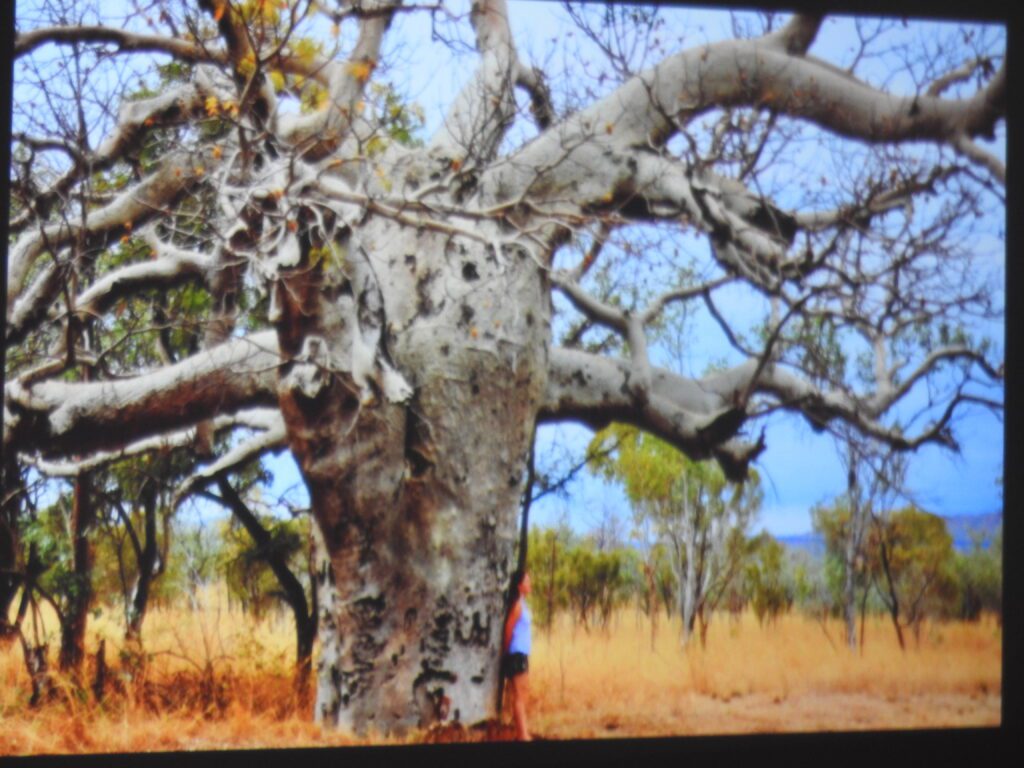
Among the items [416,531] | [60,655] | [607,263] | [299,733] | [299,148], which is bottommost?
[299,733]

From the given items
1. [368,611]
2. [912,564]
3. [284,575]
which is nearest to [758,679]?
[912,564]

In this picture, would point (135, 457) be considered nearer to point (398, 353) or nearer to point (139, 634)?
point (139, 634)

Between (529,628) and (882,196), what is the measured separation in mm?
1769

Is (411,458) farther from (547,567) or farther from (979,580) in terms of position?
(979,580)

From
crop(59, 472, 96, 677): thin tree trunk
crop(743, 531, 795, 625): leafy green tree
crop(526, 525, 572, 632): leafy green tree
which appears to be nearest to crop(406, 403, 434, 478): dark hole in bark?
crop(526, 525, 572, 632): leafy green tree

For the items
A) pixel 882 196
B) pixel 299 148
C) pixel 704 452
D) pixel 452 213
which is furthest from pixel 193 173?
pixel 882 196

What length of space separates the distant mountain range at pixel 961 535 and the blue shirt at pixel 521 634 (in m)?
0.83

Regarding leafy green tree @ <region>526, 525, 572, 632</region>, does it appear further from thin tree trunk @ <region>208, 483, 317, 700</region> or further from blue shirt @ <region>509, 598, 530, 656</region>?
thin tree trunk @ <region>208, 483, 317, 700</region>

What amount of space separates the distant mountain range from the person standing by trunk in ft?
2.72

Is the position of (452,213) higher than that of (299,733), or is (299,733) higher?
(452,213)

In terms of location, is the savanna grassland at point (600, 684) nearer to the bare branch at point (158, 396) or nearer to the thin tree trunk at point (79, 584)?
the thin tree trunk at point (79, 584)

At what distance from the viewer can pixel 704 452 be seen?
404cm

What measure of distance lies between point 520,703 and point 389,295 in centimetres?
127

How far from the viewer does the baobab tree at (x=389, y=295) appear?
3.71m
